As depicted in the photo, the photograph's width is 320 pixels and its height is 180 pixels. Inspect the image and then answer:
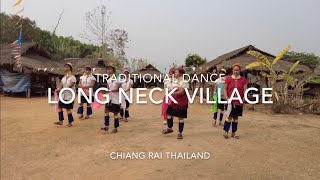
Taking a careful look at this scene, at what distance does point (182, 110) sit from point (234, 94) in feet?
3.57

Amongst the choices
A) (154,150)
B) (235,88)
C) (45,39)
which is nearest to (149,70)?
(45,39)

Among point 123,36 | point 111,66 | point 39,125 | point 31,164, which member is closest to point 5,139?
point 39,125

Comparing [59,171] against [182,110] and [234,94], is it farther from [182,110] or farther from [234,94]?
[234,94]

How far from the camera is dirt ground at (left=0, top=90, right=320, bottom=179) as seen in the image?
391 cm

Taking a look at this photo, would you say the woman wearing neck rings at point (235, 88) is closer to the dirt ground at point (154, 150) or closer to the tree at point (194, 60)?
the dirt ground at point (154, 150)

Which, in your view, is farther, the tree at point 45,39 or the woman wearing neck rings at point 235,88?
the tree at point 45,39

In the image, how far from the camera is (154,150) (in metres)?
4.93

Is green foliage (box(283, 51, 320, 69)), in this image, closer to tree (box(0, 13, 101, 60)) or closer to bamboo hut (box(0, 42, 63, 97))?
bamboo hut (box(0, 42, 63, 97))

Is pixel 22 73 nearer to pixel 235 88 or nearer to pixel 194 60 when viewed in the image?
pixel 235 88

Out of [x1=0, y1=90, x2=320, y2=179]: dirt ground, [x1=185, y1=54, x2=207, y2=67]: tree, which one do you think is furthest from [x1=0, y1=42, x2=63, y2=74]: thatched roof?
[x1=185, y1=54, x2=207, y2=67]: tree

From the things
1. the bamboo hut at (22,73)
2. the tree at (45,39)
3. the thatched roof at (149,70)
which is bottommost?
the bamboo hut at (22,73)

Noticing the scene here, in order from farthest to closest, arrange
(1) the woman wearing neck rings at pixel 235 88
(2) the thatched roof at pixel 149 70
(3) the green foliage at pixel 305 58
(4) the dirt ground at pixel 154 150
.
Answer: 1. (2) the thatched roof at pixel 149 70
2. (3) the green foliage at pixel 305 58
3. (1) the woman wearing neck rings at pixel 235 88
4. (4) the dirt ground at pixel 154 150

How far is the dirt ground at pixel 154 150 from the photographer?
3.91m

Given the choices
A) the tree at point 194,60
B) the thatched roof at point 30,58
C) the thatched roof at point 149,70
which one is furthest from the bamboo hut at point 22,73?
the tree at point 194,60
